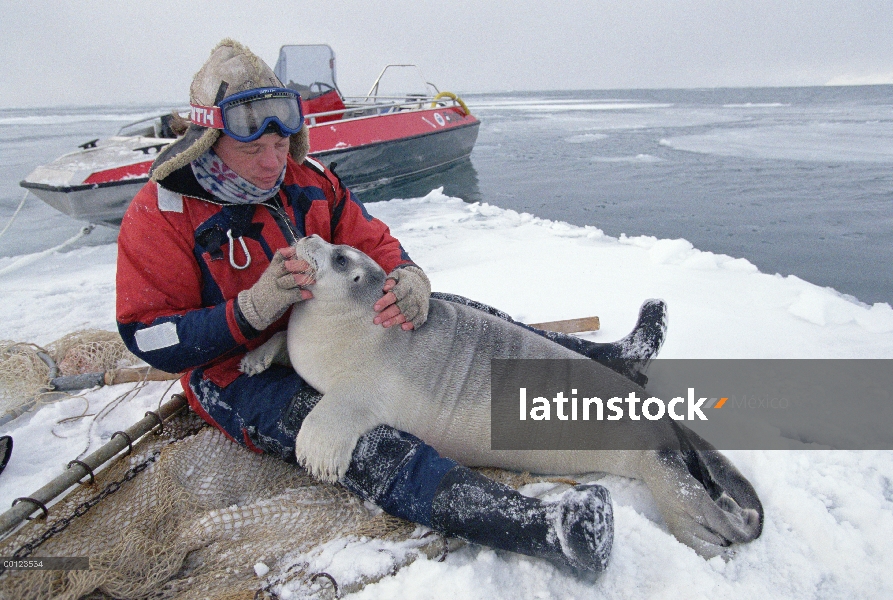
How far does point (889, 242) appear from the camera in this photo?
4.80 meters

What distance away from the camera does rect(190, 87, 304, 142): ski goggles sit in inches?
70.5

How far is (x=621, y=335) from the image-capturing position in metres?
2.97

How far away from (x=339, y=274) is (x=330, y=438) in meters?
0.59

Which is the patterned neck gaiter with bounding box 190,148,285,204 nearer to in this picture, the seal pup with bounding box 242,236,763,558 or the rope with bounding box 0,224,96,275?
the seal pup with bounding box 242,236,763,558

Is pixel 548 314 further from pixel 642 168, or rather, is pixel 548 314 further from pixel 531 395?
pixel 642 168

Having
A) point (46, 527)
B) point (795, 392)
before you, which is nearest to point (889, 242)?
point (795, 392)

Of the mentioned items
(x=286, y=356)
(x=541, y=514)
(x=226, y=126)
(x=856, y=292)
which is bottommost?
(x=856, y=292)

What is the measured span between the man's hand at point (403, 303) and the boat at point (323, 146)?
328 cm

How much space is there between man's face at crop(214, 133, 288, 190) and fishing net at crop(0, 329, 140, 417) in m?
1.56

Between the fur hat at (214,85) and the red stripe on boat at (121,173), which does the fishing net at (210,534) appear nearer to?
the fur hat at (214,85)

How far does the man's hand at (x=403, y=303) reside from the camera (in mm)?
1914

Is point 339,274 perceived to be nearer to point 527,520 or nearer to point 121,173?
point 527,520

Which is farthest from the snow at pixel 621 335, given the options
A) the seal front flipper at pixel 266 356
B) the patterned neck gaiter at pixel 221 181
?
the patterned neck gaiter at pixel 221 181

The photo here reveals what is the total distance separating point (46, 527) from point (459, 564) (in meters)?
1.30
